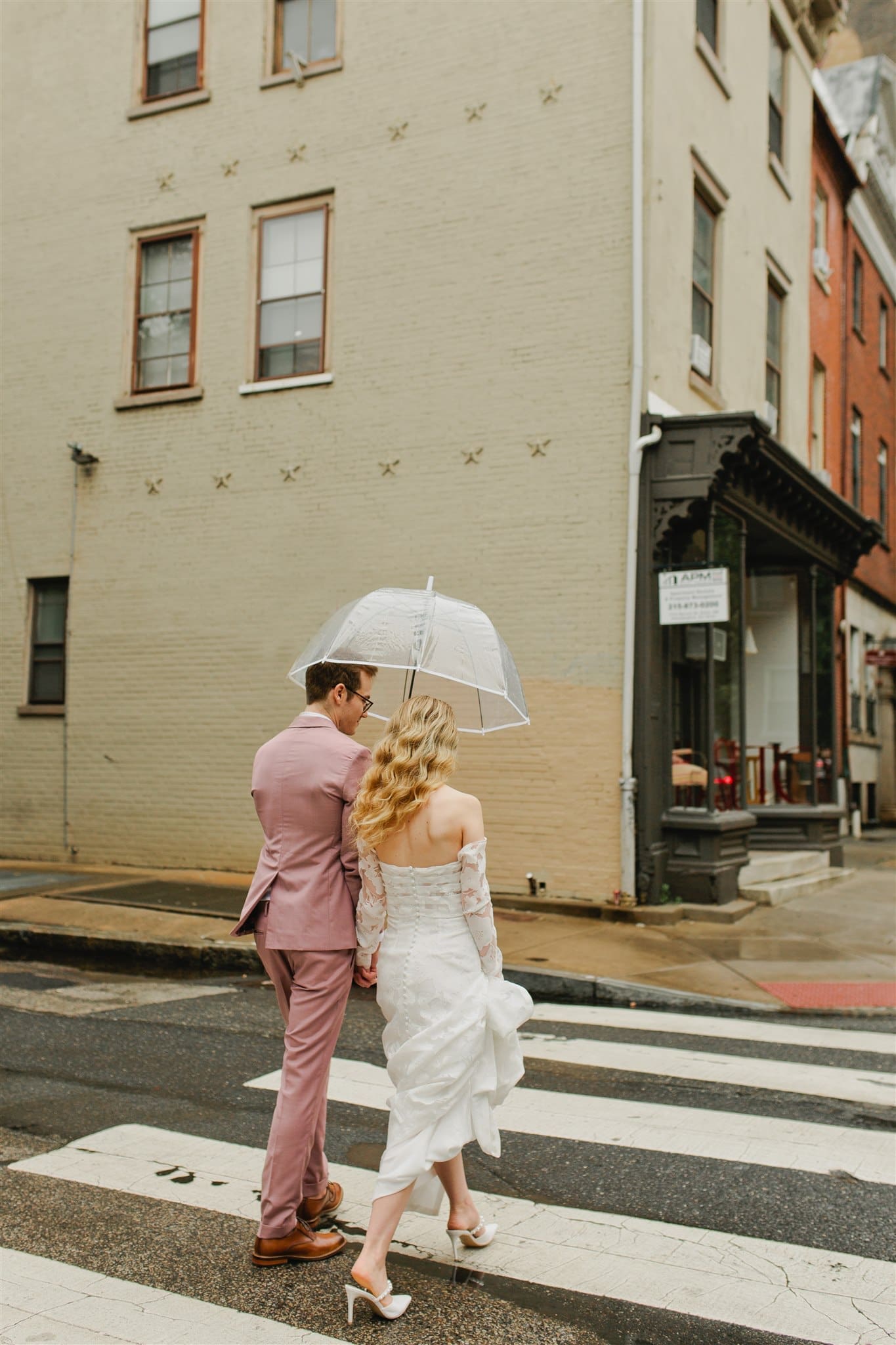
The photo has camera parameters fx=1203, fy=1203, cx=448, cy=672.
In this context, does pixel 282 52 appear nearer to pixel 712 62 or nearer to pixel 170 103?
pixel 170 103

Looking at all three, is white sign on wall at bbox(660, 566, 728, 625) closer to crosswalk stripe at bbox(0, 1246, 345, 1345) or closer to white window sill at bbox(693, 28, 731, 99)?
white window sill at bbox(693, 28, 731, 99)

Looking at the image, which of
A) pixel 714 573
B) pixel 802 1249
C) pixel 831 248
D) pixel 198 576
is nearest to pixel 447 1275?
pixel 802 1249

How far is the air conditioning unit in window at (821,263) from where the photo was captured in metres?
18.6

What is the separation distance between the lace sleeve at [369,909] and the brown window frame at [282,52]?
11.8 metres

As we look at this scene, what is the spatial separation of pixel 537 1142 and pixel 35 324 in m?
12.9

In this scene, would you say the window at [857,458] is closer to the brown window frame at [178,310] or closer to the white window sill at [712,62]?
the white window sill at [712,62]

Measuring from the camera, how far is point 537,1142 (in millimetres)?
4949

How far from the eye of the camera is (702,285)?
1315cm

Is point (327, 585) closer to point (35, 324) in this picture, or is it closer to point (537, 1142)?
point (35, 324)

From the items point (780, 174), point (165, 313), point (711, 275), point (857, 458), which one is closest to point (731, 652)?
point (711, 275)

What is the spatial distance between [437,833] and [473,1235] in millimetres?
1312

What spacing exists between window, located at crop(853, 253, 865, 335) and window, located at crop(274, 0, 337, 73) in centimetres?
1227

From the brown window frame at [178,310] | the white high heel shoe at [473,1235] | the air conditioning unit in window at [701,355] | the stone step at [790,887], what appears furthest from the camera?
the brown window frame at [178,310]

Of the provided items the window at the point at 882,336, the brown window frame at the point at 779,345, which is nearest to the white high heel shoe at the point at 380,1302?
the brown window frame at the point at 779,345
